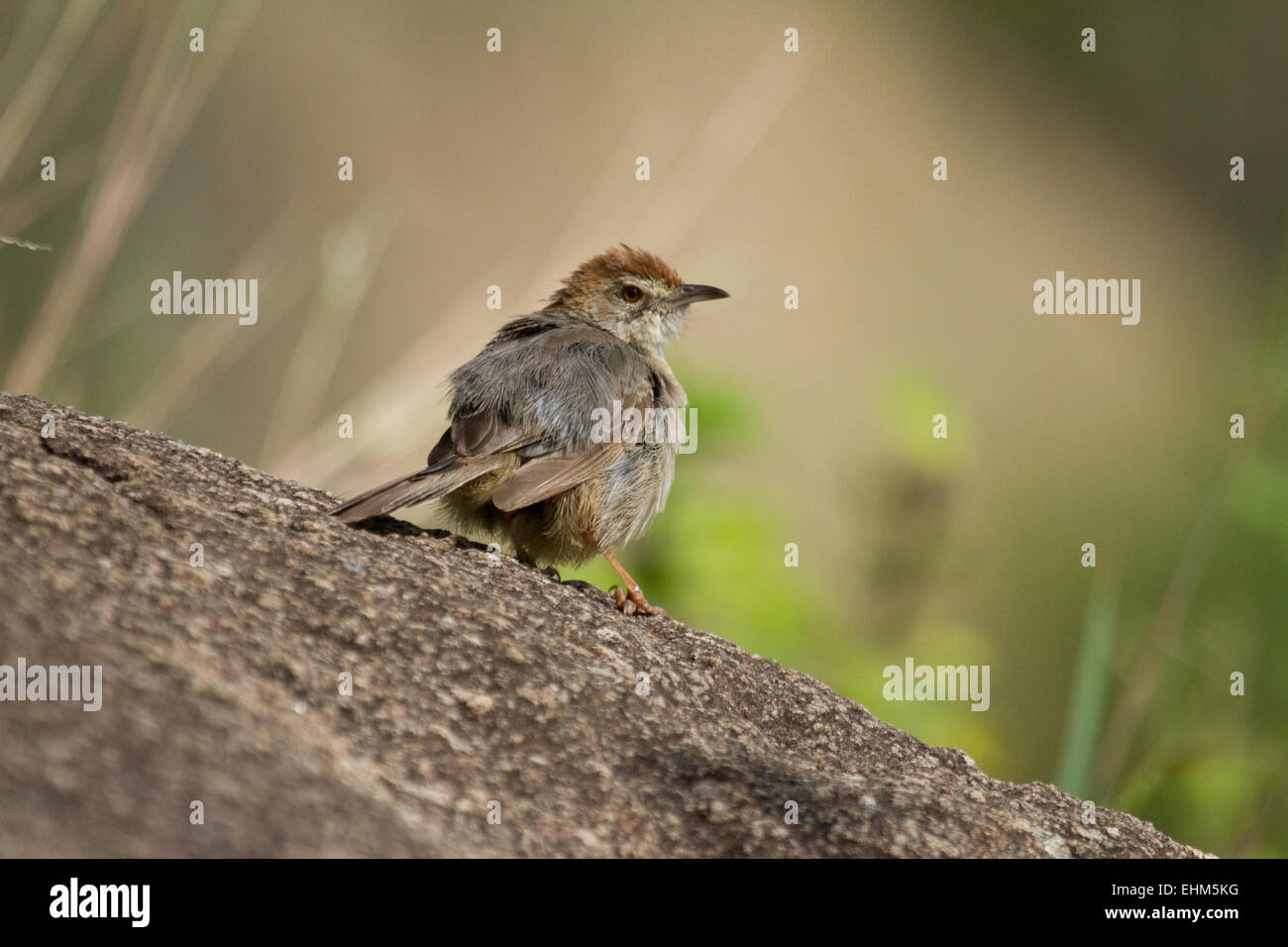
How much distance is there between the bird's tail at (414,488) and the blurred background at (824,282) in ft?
0.66

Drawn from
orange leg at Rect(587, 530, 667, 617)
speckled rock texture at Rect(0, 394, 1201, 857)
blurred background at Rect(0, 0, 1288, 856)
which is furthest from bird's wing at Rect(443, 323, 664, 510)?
speckled rock texture at Rect(0, 394, 1201, 857)

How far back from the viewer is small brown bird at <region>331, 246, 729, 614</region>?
17.4ft

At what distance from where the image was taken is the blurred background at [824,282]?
545 centimetres

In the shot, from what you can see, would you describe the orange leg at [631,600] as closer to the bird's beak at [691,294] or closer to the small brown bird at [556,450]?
the small brown bird at [556,450]

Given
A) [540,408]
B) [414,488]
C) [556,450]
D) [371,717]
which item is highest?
[540,408]

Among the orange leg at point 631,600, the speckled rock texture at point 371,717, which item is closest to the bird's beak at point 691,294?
the orange leg at point 631,600

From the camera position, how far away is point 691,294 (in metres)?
7.00

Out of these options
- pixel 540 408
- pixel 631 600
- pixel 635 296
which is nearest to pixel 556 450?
pixel 540 408

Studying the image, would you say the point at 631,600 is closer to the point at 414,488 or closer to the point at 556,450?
the point at 556,450

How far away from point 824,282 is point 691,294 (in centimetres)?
622

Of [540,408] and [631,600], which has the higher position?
[540,408]

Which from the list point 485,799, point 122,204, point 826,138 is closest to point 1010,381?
point 826,138
